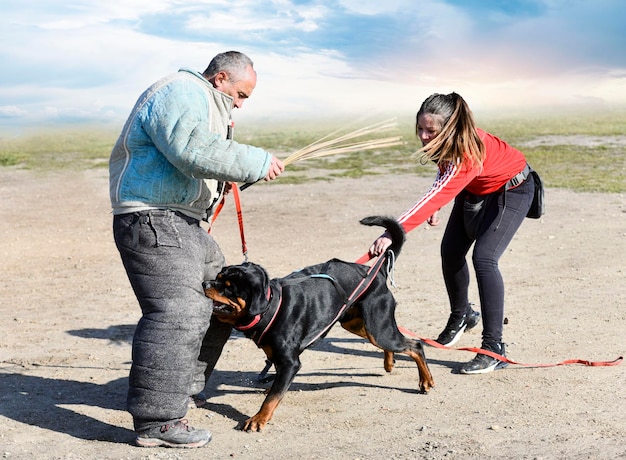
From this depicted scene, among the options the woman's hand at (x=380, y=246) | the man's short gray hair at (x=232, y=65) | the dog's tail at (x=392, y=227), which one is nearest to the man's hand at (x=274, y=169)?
the man's short gray hair at (x=232, y=65)

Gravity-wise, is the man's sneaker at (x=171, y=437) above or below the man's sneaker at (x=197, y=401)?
above

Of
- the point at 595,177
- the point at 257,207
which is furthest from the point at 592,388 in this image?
the point at 595,177

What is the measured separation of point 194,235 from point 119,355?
2454mm

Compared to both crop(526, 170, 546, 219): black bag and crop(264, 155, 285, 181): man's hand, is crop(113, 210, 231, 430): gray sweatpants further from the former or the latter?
crop(526, 170, 546, 219): black bag

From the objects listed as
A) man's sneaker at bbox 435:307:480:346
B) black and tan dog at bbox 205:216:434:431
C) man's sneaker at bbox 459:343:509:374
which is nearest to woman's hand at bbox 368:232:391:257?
black and tan dog at bbox 205:216:434:431

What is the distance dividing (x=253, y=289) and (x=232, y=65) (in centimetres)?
136

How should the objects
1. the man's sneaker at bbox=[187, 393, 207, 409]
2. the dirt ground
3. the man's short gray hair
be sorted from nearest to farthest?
the man's short gray hair → the dirt ground → the man's sneaker at bbox=[187, 393, 207, 409]

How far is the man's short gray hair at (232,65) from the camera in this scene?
496cm

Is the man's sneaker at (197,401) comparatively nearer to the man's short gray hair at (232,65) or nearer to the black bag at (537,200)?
the man's short gray hair at (232,65)

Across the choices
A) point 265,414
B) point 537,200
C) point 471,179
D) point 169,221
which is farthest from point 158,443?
point 537,200

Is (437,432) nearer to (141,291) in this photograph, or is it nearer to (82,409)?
(141,291)

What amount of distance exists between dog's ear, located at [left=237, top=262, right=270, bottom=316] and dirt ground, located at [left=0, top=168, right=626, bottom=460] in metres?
0.83

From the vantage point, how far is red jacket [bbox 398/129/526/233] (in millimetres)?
5945

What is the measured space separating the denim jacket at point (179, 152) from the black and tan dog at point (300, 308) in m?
0.57
